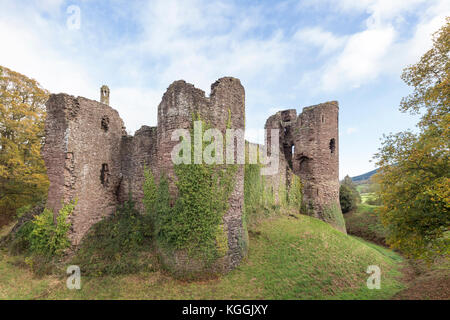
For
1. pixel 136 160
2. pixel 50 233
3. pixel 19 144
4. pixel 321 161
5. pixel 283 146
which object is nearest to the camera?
pixel 50 233

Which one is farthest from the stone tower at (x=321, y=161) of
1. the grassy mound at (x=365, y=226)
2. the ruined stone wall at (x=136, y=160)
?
the ruined stone wall at (x=136, y=160)

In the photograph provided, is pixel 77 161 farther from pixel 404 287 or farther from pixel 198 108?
pixel 404 287

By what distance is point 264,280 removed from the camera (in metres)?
8.59

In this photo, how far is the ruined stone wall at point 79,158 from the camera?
393 inches

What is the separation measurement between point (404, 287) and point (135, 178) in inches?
594

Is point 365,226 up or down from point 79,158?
down

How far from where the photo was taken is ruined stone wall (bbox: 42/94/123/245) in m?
9.99

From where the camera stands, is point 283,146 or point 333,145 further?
point 283,146

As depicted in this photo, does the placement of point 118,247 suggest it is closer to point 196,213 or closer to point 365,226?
point 196,213

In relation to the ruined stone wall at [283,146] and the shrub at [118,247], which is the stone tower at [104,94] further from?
the ruined stone wall at [283,146]

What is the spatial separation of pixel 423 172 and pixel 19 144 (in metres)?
24.2

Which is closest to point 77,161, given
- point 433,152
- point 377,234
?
point 433,152

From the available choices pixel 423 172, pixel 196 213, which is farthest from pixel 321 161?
pixel 196 213

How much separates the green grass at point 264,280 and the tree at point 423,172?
9.69 ft
